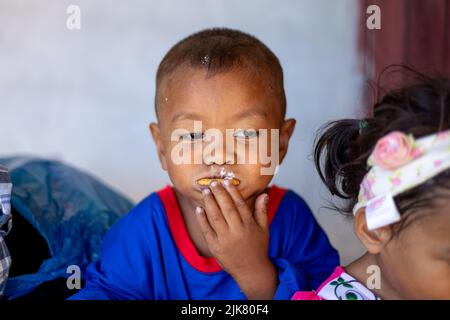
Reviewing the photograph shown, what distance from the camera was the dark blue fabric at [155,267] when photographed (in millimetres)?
1403

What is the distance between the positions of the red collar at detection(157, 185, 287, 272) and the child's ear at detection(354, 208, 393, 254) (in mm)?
428

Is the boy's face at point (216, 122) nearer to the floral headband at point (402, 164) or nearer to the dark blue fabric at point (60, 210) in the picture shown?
the floral headband at point (402, 164)

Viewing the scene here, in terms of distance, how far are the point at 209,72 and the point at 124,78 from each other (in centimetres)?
133

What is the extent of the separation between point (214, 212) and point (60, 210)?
799mm

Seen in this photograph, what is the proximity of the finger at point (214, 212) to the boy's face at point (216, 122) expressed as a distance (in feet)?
0.19

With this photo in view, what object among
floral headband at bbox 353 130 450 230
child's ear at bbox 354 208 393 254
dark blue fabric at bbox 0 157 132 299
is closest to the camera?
floral headband at bbox 353 130 450 230

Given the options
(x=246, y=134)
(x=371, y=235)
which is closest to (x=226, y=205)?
(x=246, y=134)

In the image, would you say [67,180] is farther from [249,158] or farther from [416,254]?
[416,254]

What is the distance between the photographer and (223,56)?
1.30 meters

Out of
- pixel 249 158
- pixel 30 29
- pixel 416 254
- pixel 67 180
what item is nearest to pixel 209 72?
pixel 249 158

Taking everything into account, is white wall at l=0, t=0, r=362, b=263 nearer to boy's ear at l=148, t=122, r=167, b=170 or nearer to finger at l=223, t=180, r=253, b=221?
boy's ear at l=148, t=122, r=167, b=170

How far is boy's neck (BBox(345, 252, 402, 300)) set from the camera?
1089 millimetres

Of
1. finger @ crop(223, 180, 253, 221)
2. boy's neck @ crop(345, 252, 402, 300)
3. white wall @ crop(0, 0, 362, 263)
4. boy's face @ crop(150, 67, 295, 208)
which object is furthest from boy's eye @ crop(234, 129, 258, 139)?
white wall @ crop(0, 0, 362, 263)

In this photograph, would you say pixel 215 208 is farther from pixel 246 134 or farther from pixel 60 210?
pixel 60 210
